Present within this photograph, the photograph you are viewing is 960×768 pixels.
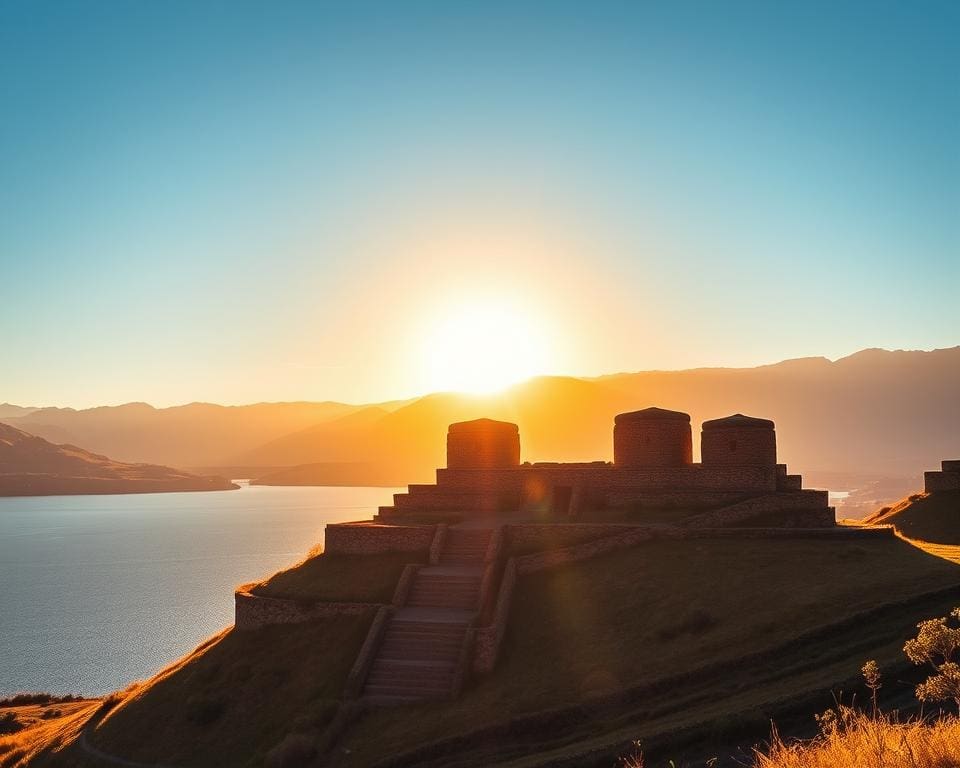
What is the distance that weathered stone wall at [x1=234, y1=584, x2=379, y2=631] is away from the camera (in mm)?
31656

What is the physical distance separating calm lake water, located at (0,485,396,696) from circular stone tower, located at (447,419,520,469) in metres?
29.1

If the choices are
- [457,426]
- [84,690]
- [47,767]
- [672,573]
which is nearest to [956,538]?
[672,573]

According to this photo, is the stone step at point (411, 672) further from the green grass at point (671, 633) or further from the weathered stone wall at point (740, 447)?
the weathered stone wall at point (740, 447)

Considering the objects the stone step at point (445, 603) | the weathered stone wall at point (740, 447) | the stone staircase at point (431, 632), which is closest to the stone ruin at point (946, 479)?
the weathered stone wall at point (740, 447)

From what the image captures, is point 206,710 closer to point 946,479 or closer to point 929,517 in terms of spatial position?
point 929,517

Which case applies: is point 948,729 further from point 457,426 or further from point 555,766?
point 457,426

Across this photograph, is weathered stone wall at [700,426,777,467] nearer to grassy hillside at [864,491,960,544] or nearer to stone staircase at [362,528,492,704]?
grassy hillside at [864,491,960,544]

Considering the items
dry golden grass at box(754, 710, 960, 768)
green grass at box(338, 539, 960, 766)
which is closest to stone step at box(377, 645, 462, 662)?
green grass at box(338, 539, 960, 766)

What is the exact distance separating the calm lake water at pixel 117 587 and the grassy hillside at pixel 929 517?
4838 cm

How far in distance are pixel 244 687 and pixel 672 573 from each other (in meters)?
15.7

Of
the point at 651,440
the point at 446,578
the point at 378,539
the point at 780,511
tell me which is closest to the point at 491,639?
the point at 446,578

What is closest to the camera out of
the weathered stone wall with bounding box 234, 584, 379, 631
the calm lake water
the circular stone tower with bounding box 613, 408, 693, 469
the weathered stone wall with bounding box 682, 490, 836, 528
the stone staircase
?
the stone staircase

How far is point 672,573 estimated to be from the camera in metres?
29.9

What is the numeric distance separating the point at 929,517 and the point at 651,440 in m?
17.6
